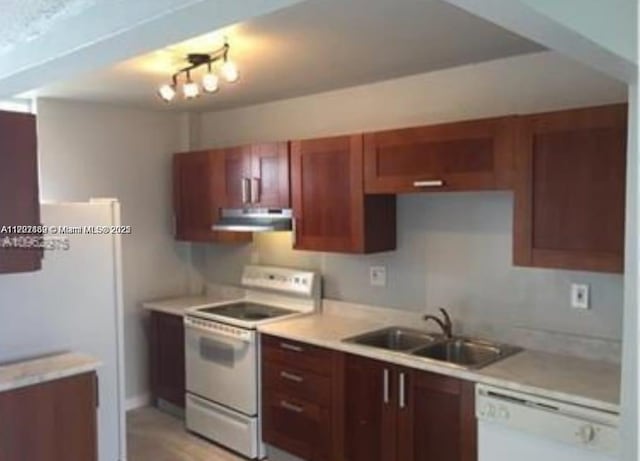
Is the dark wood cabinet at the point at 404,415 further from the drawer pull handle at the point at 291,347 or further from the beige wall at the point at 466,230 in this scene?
the beige wall at the point at 466,230

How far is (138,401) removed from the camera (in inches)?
183

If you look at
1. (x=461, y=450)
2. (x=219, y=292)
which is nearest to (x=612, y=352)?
(x=461, y=450)

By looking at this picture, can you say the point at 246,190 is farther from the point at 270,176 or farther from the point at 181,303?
the point at 181,303

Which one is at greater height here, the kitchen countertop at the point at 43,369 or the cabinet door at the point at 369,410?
the kitchen countertop at the point at 43,369

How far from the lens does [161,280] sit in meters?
4.81

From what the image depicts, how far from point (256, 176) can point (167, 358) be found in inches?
61.3

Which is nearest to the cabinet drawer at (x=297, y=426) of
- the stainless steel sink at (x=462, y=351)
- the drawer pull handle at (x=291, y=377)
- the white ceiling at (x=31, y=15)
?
the drawer pull handle at (x=291, y=377)

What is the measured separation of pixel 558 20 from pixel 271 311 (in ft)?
10.4

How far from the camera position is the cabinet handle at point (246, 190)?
13.3ft

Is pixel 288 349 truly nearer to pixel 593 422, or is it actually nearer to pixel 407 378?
pixel 407 378

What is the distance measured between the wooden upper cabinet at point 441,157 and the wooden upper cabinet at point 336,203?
120 millimetres

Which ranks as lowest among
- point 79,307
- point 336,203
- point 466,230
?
point 79,307

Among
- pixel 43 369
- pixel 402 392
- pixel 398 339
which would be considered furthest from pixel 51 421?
pixel 398 339

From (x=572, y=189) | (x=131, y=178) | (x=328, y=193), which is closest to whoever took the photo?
(x=572, y=189)
